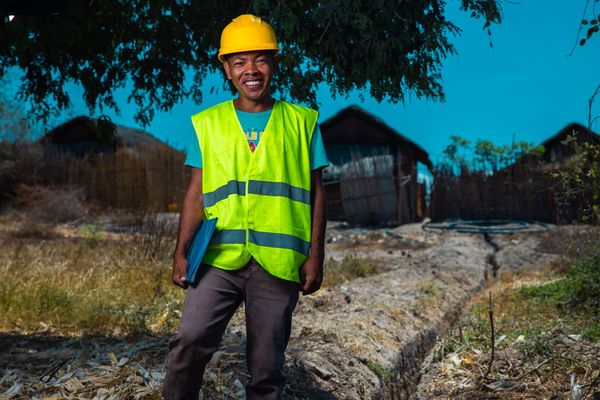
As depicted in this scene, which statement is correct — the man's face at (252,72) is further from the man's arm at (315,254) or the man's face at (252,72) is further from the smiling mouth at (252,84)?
the man's arm at (315,254)

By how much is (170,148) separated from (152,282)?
18068mm

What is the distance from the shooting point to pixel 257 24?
291cm

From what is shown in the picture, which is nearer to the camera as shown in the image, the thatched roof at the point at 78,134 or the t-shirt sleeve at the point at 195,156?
the t-shirt sleeve at the point at 195,156

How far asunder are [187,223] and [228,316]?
44 centimetres

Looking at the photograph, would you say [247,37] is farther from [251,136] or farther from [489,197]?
[489,197]

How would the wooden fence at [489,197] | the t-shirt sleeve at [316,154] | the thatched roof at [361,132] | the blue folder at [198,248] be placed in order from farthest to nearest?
the thatched roof at [361,132], the wooden fence at [489,197], the t-shirt sleeve at [316,154], the blue folder at [198,248]

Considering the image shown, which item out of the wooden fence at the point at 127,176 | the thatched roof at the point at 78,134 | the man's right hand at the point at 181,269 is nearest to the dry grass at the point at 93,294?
the man's right hand at the point at 181,269

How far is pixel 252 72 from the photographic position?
291 centimetres

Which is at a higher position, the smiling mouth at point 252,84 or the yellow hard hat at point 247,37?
the yellow hard hat at point 247,37

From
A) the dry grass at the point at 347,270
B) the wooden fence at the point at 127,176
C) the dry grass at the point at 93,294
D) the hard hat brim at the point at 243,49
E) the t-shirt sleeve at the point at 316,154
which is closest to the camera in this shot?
the hard hat brim at the point at 243,49

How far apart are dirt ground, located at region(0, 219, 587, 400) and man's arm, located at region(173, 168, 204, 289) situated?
40.1 inches

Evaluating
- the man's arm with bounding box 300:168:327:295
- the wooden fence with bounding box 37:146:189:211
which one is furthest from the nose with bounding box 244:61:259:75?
the wooden fence with bounding box 37:146:189:211

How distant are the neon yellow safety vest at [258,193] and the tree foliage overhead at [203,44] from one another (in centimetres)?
99

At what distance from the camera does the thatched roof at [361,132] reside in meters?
25.7
